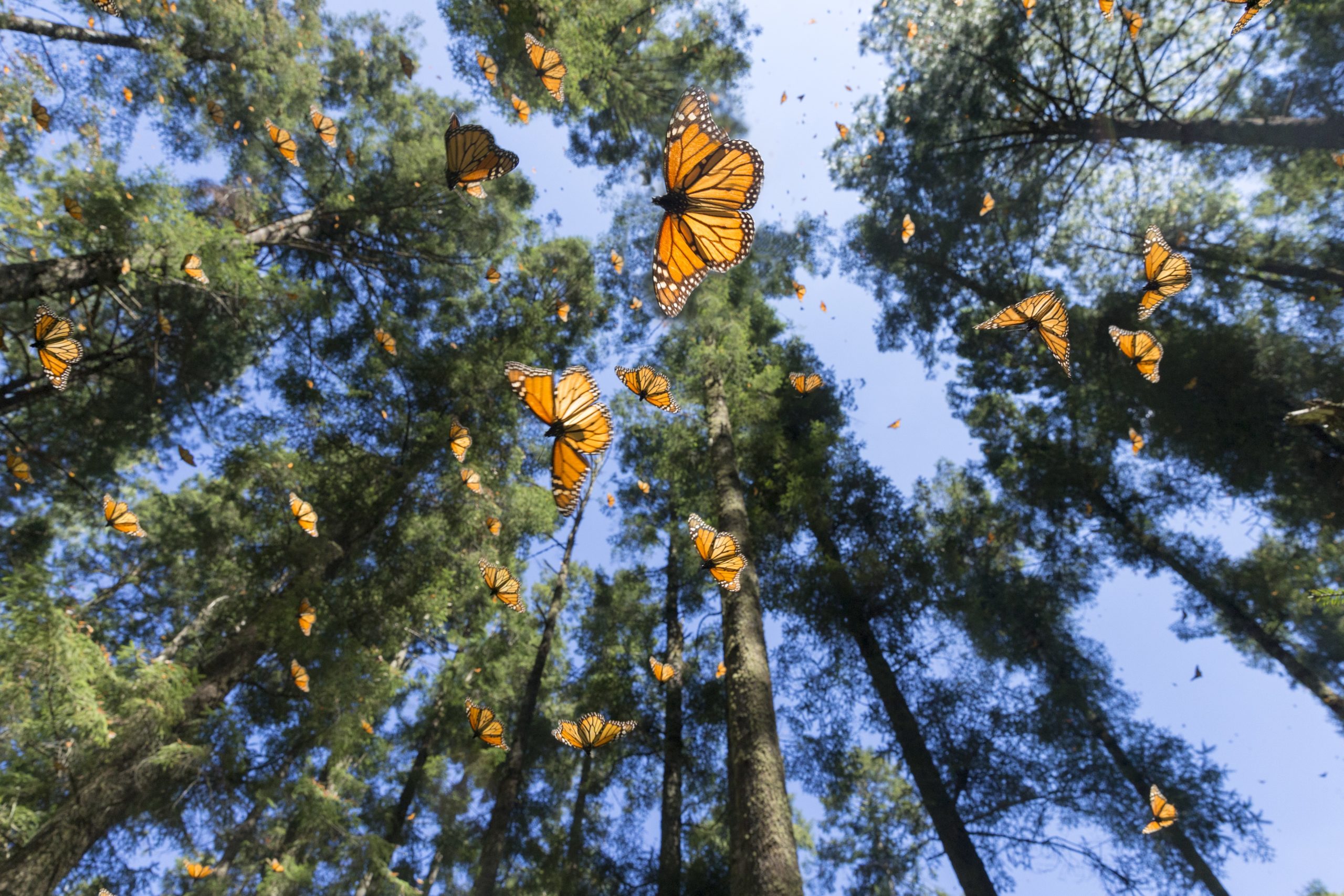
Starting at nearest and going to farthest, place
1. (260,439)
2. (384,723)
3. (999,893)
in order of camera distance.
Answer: (999,893), (260,439), (384,723)

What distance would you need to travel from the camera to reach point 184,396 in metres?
7.72

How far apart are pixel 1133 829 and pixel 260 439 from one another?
1239 cm

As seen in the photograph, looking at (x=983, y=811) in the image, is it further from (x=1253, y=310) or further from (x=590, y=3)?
(x=590, y=3)

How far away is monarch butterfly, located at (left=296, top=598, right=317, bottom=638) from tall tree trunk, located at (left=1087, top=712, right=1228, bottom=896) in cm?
1008

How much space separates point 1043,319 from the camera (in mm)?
3768

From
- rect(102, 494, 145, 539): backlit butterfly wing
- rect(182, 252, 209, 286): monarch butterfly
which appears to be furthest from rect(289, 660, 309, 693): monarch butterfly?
rect(182, 252, 209, 286): monarch butterfly

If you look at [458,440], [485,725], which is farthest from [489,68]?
[485,725]

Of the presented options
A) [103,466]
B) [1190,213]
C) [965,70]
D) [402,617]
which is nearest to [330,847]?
[402,617]

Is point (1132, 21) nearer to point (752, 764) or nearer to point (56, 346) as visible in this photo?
point (752, 764)

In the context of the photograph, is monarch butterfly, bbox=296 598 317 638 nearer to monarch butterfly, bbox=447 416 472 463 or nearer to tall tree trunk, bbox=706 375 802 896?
monarch butterfly, bbox=447 416 472 463

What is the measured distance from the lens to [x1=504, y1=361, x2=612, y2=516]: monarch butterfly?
8.27 ft

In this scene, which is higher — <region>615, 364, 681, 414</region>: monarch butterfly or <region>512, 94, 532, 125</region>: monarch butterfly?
<region>512, 94, 532, 125</region>: monarch butterfly

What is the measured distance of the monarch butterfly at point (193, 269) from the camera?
5215mm

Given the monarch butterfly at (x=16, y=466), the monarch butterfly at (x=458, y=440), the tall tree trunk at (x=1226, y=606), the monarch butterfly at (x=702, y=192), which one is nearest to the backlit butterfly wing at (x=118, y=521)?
the monarch butterfly at (x=16, y=466)
